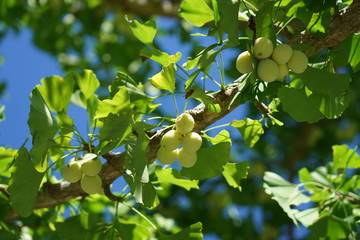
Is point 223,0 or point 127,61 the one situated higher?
point 223,0

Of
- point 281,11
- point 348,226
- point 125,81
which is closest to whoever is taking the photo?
point 281,11

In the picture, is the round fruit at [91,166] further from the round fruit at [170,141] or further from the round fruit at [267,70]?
the round fruit at [267,70]

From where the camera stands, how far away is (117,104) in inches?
37.0

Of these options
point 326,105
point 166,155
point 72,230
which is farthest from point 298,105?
point 72,230

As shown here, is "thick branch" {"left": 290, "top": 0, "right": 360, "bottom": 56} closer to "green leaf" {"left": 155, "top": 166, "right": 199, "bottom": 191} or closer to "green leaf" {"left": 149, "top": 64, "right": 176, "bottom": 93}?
"green leaf" {"left": 149, "top": 64, "right": 176, "bottom": 93}

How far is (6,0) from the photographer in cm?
302

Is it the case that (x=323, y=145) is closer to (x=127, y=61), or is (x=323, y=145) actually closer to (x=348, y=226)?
(x=127, y=61)

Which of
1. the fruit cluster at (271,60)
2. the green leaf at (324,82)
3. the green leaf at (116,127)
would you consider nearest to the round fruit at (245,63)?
the fruit cluster at (271,60)

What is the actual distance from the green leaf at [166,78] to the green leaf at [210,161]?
0.49ft

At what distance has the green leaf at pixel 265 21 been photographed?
92cm

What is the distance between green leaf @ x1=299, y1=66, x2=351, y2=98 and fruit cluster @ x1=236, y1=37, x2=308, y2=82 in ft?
0.10

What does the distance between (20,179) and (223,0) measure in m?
0.50

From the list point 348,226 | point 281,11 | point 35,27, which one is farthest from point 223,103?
point 35,27

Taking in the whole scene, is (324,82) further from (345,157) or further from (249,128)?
(345,157)
